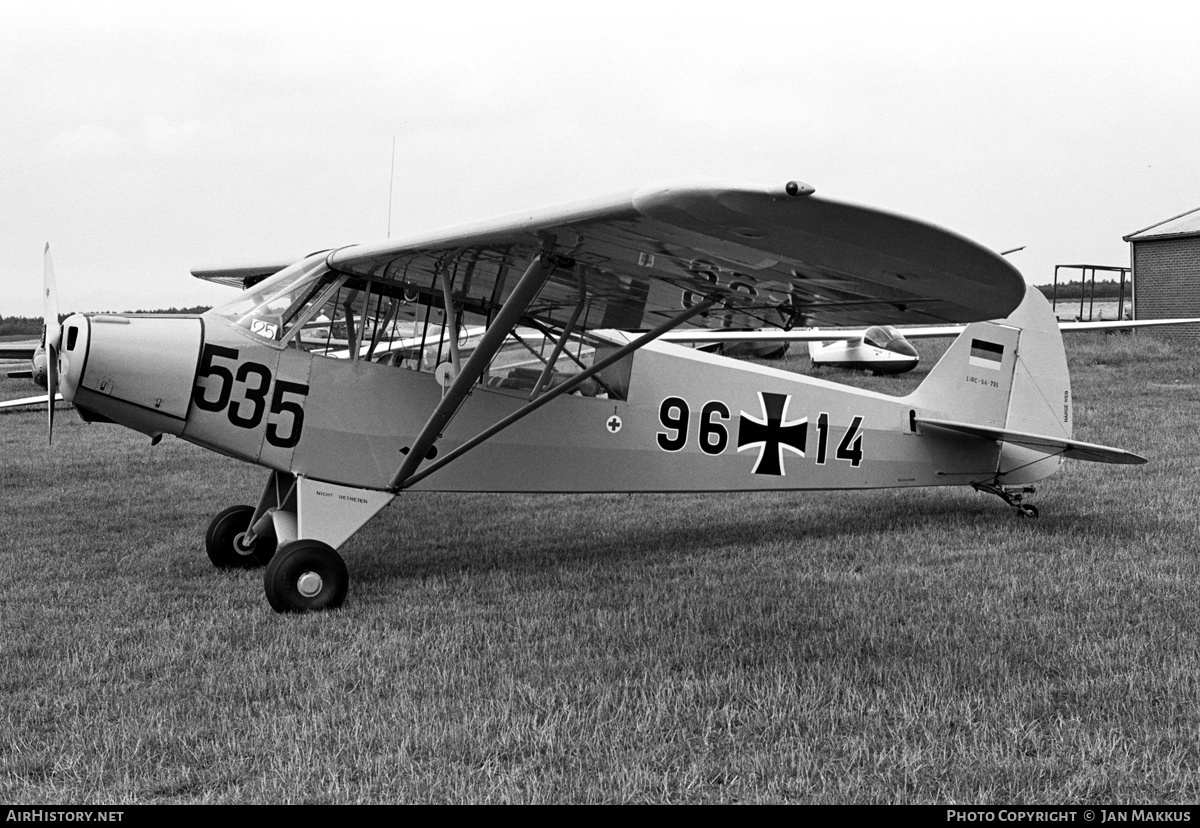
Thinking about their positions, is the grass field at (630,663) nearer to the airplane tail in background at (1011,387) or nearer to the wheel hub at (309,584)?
the wheel hub at (309,584)

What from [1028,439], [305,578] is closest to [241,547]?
[305,578]

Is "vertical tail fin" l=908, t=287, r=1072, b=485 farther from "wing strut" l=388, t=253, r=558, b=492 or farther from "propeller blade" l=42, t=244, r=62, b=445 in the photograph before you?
"propeller blade" l=42, t=244, r=62, b=445

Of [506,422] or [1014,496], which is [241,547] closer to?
[506,422]

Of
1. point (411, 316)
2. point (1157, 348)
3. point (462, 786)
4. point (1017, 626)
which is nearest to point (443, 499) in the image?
point (411, 316)

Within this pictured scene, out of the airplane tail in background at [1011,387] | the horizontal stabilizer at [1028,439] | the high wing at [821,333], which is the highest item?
the high wing at [821,333]

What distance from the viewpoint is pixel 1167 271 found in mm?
32219

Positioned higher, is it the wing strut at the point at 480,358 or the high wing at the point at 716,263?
the high wing at the point at 716,263

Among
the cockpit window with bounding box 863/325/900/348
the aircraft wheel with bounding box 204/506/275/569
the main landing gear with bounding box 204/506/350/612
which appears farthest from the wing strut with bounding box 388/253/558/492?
the cockpit window with bounding box 863/325/900/348

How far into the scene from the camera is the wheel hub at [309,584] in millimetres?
5645

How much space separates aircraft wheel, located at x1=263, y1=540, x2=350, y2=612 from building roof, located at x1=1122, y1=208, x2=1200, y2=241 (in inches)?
1295

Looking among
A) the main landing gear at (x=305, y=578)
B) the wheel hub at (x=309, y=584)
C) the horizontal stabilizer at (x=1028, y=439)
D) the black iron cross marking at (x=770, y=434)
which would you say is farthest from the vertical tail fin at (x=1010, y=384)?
the wheel hub at (x=309, y=584)

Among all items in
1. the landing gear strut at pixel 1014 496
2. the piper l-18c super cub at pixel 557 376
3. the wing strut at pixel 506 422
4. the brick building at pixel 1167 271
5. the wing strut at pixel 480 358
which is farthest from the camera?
the brick building at pixel 1167 271

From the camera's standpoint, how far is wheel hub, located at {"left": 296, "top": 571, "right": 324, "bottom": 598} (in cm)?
564

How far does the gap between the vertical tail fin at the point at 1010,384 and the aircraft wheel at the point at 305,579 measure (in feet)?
16.7
